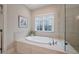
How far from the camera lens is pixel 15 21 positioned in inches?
66.3

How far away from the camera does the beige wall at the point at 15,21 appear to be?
5.38 ft

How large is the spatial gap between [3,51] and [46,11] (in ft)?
3.28

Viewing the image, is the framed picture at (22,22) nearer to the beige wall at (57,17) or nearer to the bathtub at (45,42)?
the bathtub at (45,42)

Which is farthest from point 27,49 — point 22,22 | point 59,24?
point 59,24

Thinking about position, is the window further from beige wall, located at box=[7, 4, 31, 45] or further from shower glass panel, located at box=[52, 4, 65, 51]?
beige wall, located at box=[7, 4, 31, 45]

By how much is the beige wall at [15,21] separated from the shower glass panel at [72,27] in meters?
0.69

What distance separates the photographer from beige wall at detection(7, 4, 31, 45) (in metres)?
1.64

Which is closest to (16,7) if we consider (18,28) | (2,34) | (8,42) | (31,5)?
(31,5)

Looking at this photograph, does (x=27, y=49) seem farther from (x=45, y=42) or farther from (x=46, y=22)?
(x=46, y=22)

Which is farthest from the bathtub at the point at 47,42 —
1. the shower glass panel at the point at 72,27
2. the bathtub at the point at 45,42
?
the shower glass panel at the point at 72,27

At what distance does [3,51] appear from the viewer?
63.3 inches
